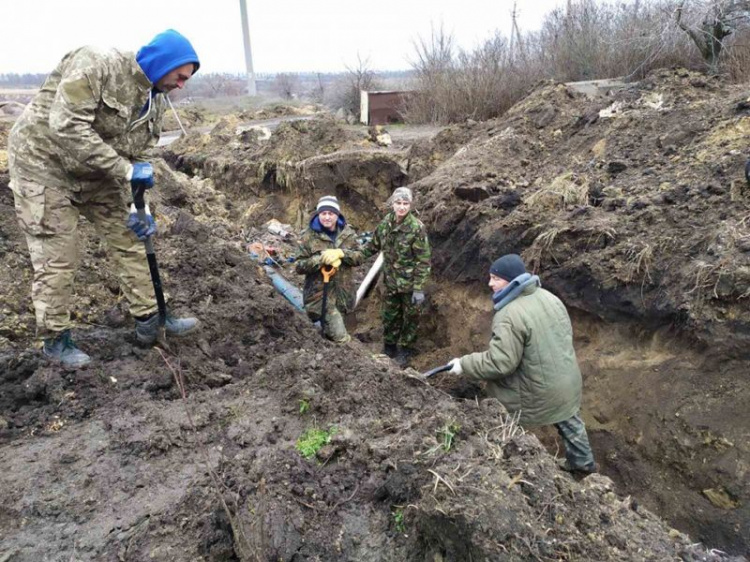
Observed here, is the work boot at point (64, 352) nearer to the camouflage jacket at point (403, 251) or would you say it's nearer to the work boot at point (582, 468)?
the camouflage jacket at point (403, 251)

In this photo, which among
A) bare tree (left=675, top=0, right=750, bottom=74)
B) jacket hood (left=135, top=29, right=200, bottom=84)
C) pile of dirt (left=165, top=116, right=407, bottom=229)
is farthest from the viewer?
bare tree (left=675, top=0, right=750, bottom=74)

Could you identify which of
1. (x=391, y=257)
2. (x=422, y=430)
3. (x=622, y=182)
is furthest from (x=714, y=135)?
(x=422, y=430)

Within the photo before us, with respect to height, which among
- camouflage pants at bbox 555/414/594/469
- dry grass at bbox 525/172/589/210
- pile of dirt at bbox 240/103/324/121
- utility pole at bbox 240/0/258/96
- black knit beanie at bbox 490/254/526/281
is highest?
utility pole at bbox 240/0/258/96

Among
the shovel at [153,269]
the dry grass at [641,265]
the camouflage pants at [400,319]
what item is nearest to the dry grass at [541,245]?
the dry grass at [641,265]

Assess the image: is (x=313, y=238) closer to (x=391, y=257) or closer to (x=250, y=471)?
(x=391, y=257)

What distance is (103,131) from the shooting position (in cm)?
328

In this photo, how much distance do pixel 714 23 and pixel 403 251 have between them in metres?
10.3

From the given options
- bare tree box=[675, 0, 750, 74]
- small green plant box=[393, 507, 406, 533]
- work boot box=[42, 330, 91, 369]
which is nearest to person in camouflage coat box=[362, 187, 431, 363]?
work boot box=[42, 330, 91, 369]

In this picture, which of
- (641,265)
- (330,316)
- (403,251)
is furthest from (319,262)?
(641,265)

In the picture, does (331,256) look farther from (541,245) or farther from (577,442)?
(577,442)

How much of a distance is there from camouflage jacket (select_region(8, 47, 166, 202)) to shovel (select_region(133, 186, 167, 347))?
0.22 m

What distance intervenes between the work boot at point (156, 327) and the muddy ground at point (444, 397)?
4.5 inches

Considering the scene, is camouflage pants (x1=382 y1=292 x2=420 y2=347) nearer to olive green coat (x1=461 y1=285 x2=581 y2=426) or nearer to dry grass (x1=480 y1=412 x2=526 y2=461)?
olive green coat (x1=461 y1=285 x2=581 y2=426)

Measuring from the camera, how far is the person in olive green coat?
3.63 m
